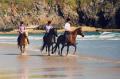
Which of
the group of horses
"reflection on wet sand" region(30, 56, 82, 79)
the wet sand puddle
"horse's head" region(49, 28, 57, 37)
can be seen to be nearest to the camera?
the wet sand puddle

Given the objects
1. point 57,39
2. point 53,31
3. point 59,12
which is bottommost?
point 59,12

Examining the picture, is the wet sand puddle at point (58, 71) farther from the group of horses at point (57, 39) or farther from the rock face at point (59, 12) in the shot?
the rock face at point (59, 12)

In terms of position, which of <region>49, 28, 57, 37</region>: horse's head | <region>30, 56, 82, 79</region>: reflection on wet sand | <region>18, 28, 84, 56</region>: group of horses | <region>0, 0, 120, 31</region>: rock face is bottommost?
<region>0, 0, 120, 31</region>: rock face

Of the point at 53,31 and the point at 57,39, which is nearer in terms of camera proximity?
the point at 53,31

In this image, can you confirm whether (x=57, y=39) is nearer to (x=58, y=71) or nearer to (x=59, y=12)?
(x=58, y=71)

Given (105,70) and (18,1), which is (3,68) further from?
(18,1)

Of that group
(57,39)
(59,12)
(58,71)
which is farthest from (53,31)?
(59,12)

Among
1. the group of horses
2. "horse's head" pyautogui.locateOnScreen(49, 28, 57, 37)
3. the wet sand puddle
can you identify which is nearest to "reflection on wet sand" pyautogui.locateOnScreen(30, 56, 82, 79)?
the wet sand puddle

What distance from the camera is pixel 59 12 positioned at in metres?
128

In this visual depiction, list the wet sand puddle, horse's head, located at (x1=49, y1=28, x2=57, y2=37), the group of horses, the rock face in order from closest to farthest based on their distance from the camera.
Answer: the wet sand puddle
the group of horses
horse's head, located at (x1=49, y1=28, x2=57, y2=37)
the rock face

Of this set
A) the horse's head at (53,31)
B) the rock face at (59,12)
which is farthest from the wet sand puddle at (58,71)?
the rock face at (59,12)

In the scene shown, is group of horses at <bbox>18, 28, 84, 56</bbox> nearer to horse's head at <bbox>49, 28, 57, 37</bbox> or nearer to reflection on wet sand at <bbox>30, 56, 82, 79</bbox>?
horse's head at <bbox>49, 28, 57, 37</bbox>

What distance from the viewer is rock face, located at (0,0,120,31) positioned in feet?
403

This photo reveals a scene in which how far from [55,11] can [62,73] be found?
109312 mm
